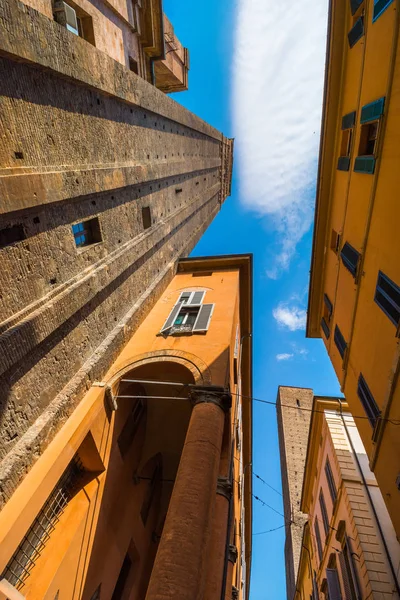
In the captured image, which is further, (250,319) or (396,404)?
(250,319)

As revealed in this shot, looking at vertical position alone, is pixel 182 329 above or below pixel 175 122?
below

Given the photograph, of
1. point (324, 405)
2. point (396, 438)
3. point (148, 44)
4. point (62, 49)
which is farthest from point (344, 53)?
point (324, 405)

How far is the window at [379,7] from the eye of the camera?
5.25 meters

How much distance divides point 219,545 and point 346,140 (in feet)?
31.4

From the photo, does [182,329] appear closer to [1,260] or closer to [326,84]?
[1,260]

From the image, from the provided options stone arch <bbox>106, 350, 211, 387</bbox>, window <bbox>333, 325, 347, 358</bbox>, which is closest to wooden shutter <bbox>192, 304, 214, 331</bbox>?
stone arch <bbox>106, 350, 211, 387</bbox>

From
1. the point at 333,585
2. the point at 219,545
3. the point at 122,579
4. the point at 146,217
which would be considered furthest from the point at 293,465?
the point at 146,217

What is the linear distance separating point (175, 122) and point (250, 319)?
10.2 m

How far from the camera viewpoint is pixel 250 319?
14570 mm

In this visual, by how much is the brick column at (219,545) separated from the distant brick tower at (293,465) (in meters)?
12.5

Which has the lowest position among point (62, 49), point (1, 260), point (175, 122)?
point (1, 260)

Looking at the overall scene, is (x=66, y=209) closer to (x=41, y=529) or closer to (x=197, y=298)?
(x=197, y=298)

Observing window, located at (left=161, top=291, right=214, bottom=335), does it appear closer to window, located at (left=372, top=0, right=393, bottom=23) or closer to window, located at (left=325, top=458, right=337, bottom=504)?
window, located at (left=325, top=458, right=337, bottom=504)

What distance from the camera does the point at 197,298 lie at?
36.9ft
